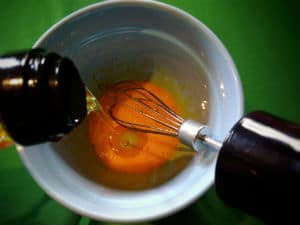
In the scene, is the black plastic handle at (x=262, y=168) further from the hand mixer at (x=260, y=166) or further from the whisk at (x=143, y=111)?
the whisk at (x=143, y=111)

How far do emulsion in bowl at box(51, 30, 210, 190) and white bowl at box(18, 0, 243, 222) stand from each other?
0.4 inches

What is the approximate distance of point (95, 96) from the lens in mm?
618

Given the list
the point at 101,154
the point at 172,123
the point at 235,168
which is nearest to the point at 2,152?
the point at 101,154

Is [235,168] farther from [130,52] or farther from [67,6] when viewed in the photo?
[67,6]

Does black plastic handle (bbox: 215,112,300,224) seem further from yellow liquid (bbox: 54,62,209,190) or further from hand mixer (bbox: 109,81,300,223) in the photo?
yellow liquid (bbox: 54,62,209,190)

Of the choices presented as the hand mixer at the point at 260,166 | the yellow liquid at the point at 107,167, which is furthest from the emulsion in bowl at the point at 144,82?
the hand mixer at the point at 260,166

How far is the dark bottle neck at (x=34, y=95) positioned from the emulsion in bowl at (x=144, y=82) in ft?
0.27

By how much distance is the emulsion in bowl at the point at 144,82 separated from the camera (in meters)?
0.54

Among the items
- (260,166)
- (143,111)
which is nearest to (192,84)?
(143,111)

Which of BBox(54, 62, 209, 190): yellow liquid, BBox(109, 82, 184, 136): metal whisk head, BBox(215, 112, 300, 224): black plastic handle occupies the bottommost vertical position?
BBox(54, 62, 209, 190): yellow liquid

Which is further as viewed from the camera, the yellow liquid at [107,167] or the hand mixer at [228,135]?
the yellow liquid at [107,167]

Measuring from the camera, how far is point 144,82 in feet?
2.06

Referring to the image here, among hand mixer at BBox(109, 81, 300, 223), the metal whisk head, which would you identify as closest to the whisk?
the metal whisk head

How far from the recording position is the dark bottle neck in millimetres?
412
